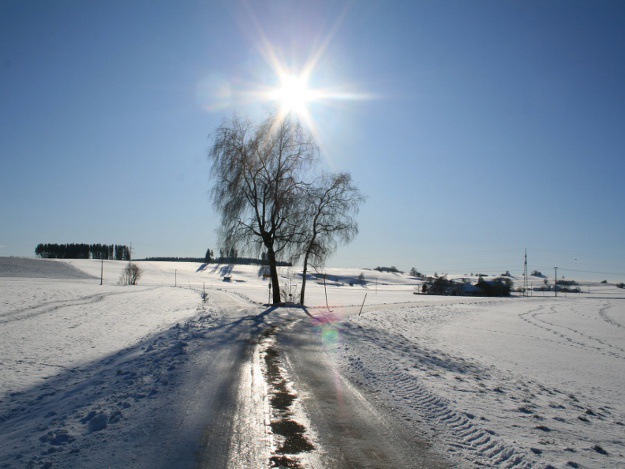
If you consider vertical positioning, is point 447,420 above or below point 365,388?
above

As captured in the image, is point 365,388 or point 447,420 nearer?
point 447,420

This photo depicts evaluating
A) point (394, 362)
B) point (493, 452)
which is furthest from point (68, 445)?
point (394, 362)

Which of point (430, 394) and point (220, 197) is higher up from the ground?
point (220, 197)

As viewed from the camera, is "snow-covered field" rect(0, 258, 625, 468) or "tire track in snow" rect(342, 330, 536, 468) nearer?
"tire track in snow" rect(342, 330, 536, 468)

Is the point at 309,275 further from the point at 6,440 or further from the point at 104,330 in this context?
the point at 6,440

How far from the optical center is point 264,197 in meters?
25.7

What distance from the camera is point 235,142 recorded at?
83.6 ft

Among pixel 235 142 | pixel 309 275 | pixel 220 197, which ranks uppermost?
pixel 235 142

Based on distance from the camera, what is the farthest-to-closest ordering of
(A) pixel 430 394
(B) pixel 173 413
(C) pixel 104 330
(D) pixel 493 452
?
(C) pixel 104 330
(A) pixel 430 394
(B) pixel 173 413
(D) pixel 493 452

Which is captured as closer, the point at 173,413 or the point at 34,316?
the point at 173,413

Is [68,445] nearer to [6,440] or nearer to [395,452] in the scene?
[6,440]

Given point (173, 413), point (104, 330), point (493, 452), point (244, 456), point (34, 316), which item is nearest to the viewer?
point (244, 456)

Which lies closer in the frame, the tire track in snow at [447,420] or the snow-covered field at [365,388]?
the tire track in snow at [447,420]

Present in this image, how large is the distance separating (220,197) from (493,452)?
23.0 meters
